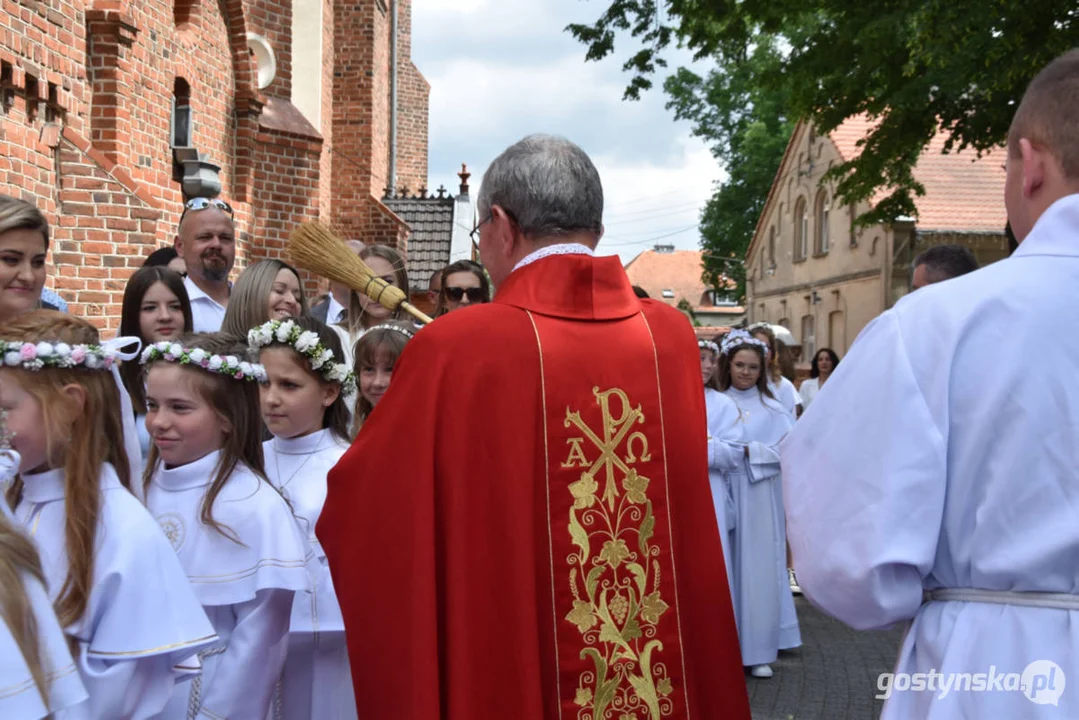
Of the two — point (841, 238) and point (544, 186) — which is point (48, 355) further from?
point (841, 238)

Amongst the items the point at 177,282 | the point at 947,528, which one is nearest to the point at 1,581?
the point at 947,528

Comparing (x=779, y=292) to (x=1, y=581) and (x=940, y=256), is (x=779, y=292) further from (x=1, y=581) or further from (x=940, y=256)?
(x=1, y=581)

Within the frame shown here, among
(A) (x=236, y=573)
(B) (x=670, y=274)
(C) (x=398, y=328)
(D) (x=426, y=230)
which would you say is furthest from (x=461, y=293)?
(B) (x=670, y=274)

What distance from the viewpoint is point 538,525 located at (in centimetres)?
284

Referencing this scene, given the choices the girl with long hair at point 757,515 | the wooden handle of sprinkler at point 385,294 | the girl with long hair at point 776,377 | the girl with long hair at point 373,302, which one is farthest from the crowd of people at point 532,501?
the girl with long hair at point 776,377

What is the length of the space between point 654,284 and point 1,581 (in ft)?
256

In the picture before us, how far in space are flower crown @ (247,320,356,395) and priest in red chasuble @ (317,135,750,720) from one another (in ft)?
3.95

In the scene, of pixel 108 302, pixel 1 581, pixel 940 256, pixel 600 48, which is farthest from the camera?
pixel 600 48

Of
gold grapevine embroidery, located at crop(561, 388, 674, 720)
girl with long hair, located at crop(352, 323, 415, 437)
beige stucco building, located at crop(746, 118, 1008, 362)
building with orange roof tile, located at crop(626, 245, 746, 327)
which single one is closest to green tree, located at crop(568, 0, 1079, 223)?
girl with long hair, located at crop(352, 323, 415, 437)

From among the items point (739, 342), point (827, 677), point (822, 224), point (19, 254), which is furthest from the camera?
point (822, 224)

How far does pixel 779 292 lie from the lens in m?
39.7

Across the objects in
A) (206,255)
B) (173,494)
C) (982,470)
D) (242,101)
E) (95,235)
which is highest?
(242,101)

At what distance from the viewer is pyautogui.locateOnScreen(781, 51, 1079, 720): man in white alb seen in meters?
1.93

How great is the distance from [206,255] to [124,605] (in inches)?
146
